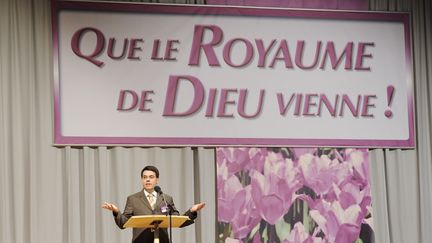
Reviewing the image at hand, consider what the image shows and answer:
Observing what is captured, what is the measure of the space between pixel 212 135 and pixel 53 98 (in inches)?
55.4

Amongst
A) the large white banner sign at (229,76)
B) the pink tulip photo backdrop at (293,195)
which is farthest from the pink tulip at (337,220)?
the large white banner sign at (229,76)

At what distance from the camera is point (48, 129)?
727 cm

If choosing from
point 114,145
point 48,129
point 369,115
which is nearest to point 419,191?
point 369,115

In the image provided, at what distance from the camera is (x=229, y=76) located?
778 cm

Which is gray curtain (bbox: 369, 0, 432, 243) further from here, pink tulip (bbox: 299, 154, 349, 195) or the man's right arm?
the man's right arm

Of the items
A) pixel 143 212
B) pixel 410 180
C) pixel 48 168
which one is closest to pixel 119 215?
pixel 143 212

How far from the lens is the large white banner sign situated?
24.3 ft

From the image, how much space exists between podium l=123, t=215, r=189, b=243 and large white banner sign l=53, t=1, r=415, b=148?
5.73 ft

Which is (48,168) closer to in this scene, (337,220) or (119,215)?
(119,215)

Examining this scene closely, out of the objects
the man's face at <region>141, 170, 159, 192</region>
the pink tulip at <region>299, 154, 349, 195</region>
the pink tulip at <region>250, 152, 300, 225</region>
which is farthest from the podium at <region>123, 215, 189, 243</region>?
the pink tulip at <region>299, 154, 349, 195</region>

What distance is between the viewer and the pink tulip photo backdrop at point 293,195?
7.53 meters

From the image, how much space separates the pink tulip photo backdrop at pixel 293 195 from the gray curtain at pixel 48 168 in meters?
0.18

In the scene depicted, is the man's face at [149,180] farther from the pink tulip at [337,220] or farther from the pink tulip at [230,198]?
the pink tulip at [337,220]

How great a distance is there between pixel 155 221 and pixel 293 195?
2.28 meters
